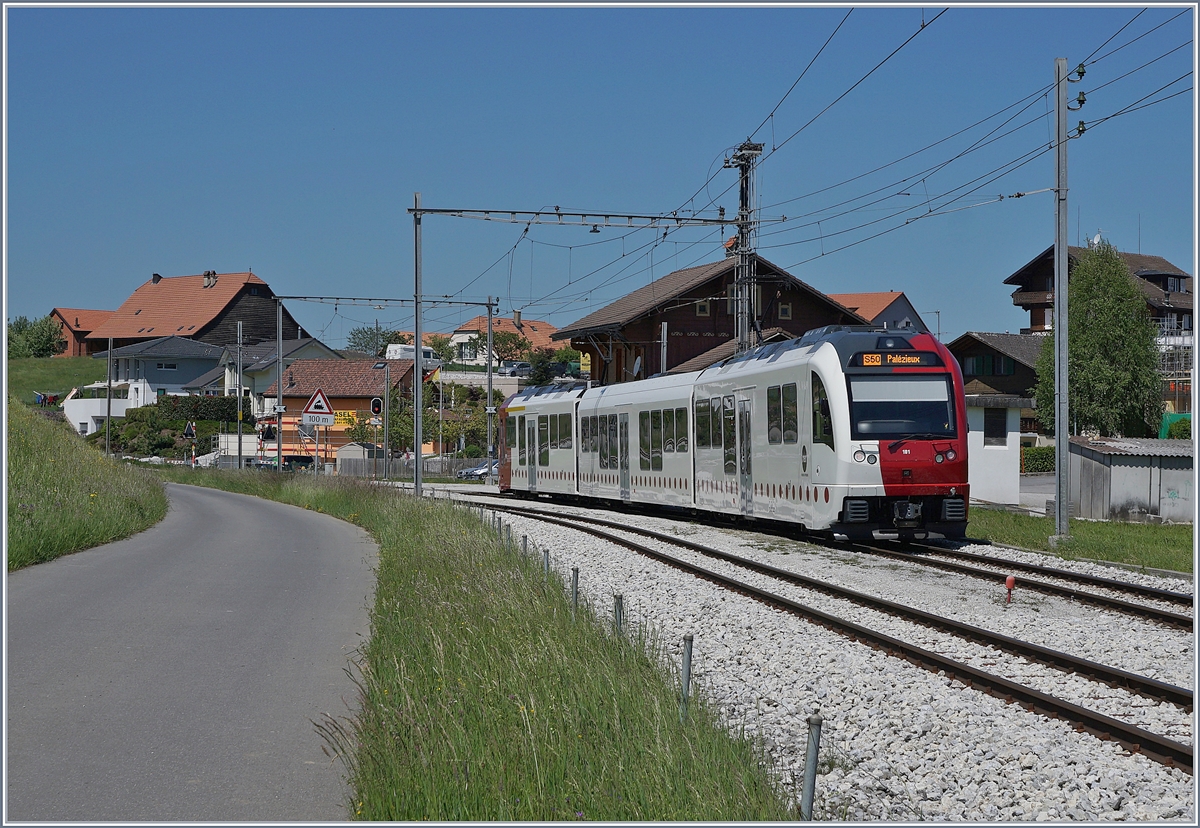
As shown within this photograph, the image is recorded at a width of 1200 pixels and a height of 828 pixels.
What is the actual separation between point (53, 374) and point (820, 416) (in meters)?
119

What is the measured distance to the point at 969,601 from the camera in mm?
13125

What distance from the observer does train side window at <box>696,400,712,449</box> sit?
23.6 metres

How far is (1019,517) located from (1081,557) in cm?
814

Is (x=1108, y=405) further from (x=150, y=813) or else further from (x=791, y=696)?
(x=150, y=813)

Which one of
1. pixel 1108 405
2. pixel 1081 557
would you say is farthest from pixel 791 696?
pixel 1108 405

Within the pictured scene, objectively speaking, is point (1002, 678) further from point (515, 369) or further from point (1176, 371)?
point (515, 369)

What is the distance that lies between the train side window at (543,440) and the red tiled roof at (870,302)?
8468 cm

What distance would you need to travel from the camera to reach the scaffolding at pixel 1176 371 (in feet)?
202

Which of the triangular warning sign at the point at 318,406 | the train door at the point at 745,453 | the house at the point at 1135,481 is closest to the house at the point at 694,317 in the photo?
the triangular warning sign at the point at 318,406

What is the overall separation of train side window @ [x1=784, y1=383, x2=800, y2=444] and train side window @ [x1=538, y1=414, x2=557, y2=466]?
15.4 metres

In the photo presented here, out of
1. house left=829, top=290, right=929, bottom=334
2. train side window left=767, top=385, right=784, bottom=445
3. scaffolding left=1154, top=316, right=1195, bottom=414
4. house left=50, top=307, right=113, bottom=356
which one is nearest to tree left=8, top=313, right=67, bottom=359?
house left=50, top=307, right=113, bottom=356

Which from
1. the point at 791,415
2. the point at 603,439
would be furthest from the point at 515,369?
the point at 791,415

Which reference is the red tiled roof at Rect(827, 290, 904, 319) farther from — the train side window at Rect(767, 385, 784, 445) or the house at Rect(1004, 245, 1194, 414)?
the train side window at Rect(767, 385, 784, 445)

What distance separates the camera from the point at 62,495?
68.4 feet
